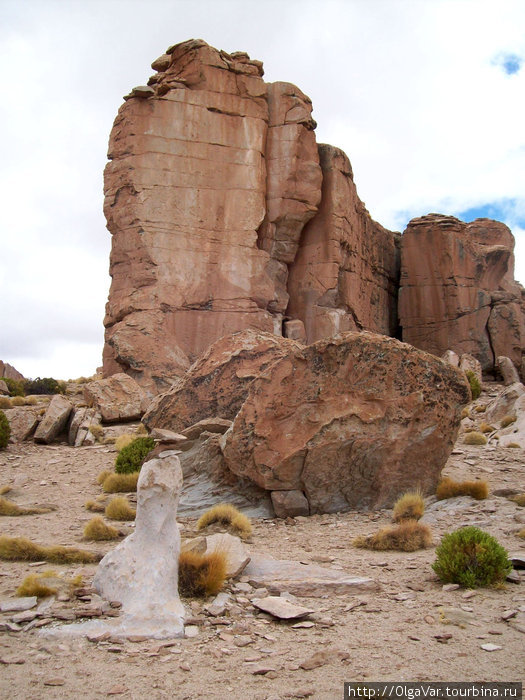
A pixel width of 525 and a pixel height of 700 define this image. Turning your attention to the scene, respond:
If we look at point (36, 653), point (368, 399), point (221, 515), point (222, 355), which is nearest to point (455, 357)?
point (222, 355)

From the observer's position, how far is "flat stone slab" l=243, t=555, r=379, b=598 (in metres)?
6.76

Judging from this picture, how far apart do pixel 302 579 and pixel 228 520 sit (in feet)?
10.3

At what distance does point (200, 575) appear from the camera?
6551mm

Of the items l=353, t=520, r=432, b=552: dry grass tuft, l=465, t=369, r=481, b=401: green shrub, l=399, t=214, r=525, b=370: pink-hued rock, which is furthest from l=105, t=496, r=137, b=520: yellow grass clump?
l=399, t=214, r=525, b=370: pink-hued rock

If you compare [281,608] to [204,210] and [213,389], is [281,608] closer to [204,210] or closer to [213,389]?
[213,389]

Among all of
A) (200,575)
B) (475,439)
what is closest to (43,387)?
(475,439)

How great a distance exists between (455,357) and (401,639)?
26.4 meters

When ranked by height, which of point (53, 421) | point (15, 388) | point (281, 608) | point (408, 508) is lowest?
point (281, 608)

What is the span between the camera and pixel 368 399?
11.0 metres

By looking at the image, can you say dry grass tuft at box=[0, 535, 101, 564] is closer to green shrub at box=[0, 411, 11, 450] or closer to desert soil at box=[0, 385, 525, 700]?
desert soil at box=[0, 385, 525, 700]

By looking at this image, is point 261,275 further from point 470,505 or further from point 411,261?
point 470,505

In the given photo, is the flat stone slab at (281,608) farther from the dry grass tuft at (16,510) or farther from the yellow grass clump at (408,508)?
the dry grass tuft at (16,510)

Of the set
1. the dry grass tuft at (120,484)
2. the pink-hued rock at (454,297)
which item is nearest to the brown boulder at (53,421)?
the dry grass tuft at (120,484)

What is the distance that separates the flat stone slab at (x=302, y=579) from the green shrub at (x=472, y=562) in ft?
2.74
